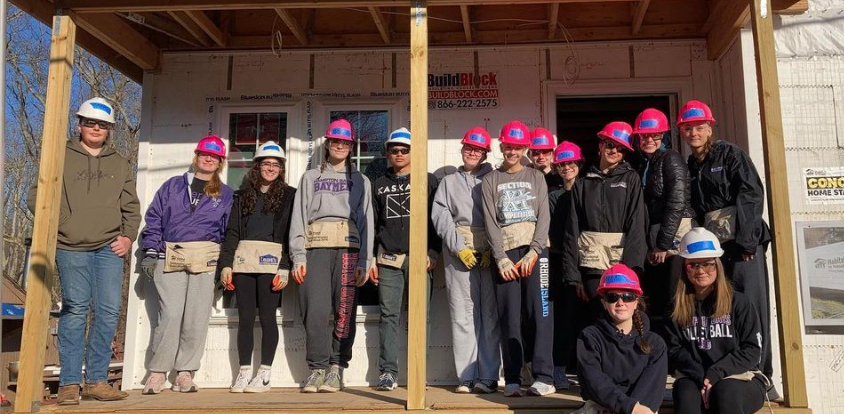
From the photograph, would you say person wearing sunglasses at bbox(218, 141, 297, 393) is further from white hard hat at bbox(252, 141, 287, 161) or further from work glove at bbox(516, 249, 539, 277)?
work glove at bbox(516, 249, 539, 277)

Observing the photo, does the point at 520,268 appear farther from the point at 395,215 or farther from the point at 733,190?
the point at 733,190

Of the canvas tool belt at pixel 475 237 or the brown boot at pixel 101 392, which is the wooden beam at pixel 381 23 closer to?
the canvas tool belt at pixel 475 237

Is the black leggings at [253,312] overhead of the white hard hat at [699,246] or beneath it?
beneath

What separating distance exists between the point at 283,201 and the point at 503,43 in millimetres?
2468

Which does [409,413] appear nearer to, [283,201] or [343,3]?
[283,201]

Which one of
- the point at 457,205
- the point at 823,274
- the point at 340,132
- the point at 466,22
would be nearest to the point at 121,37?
the point at 340,132

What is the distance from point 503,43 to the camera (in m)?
6.65

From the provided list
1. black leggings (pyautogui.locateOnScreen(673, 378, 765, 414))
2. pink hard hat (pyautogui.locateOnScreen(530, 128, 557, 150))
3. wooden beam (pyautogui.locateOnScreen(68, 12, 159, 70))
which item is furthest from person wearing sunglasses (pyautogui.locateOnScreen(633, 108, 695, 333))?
wooden beam (pyautogui.locateOnScreen(68, 12, 159, 70))

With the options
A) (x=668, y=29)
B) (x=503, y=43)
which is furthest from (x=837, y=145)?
(x=503, y=43)

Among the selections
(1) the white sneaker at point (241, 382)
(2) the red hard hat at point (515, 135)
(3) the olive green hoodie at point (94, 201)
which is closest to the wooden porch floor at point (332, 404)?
(1) the white sneaker at point (241, 382)

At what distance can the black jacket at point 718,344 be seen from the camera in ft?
13.3

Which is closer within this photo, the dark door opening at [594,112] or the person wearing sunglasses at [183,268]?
the person wearing sunglasses at [183,268]

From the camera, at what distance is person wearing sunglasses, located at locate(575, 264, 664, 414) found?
3967 mm

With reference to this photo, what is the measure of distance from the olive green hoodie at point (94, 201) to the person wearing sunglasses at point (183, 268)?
1.13 ft
